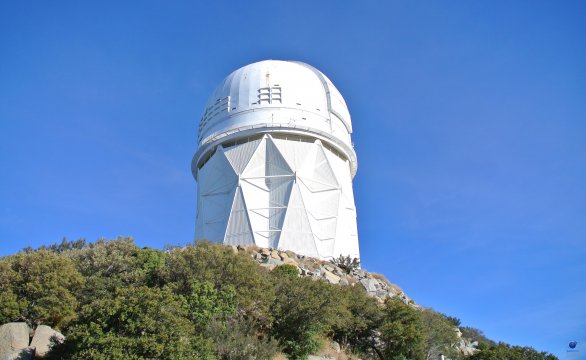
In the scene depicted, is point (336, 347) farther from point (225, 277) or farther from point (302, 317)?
point (225, 277)

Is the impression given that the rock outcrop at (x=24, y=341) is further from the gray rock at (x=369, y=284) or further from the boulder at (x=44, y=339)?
the gray rock at (x=369, y=284)

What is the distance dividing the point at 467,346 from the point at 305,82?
2142cm

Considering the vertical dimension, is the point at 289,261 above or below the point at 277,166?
below

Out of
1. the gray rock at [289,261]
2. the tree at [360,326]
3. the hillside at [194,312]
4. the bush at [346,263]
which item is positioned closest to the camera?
the hillside at [194,312]

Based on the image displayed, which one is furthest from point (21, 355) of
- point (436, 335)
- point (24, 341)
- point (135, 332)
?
point (436, 335)

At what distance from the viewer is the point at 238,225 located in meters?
36.2

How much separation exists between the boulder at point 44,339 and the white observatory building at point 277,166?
1836 centimetres

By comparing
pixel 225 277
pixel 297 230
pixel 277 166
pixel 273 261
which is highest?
pixel 277 166

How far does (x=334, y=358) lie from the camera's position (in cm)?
2189

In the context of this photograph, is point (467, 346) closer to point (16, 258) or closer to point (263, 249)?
point (263, 249)

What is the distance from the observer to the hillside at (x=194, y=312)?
1579cm

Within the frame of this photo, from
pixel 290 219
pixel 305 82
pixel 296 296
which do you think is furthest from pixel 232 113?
pixel 296 296

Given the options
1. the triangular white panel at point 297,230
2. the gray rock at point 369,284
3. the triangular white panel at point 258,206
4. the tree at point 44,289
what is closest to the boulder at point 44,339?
the tree at point 44,289

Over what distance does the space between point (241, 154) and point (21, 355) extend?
75.7ft
